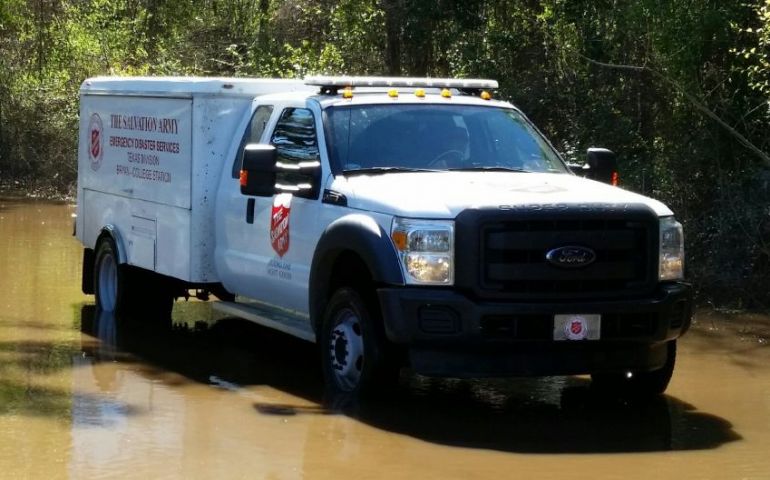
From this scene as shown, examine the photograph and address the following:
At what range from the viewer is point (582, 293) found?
8.39 m

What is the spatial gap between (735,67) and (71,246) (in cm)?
835

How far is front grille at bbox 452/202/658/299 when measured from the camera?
822cm

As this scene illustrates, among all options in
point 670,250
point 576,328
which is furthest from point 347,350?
point 670,250

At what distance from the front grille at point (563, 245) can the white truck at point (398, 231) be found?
0.04 ft

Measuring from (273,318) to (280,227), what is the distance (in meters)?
0.66

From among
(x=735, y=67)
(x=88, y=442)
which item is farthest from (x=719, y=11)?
(x=88, y=442)

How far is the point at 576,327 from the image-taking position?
27.1 ft

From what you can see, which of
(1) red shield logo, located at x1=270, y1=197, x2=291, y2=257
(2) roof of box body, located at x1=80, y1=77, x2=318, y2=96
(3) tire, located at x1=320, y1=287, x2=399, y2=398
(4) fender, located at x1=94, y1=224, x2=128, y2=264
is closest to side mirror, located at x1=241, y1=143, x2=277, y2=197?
(1) red shield logo, located at x1=270, y1=197, x2=291, y2=257

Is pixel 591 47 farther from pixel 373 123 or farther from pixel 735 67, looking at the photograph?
pixel 373 123

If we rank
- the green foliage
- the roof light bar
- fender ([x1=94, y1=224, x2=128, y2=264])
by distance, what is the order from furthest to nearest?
the green foliage < fender ([x1=94, y1=224, x2=128, y2=264]) < the roof light bar

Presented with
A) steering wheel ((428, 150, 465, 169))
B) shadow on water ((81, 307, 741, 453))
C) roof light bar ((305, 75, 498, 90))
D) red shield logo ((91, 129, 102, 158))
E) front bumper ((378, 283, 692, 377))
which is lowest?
shadow on water ((81, 307, 741, 453))

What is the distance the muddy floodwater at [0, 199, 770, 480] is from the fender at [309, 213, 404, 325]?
0.71 metres

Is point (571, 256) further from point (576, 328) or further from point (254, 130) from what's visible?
point (254, 130)

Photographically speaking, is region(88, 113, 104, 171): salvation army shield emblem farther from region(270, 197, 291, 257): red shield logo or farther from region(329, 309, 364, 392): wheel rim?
region(329, 309, 364, 392): wheel rim
